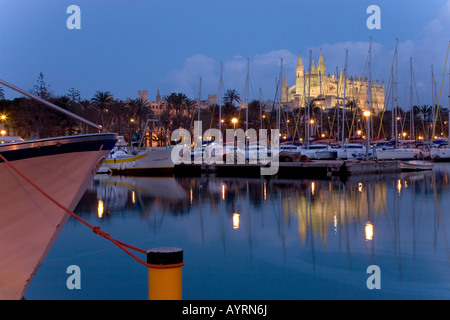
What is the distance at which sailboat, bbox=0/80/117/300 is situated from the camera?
315 inches

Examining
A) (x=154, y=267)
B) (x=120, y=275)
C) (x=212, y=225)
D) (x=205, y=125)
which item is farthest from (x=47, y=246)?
(x=205, y=125)

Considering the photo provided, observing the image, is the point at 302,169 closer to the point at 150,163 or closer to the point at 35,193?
the point at 150,163

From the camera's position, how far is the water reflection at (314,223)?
10852 millimetres

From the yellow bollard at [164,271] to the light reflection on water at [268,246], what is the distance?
3.35m

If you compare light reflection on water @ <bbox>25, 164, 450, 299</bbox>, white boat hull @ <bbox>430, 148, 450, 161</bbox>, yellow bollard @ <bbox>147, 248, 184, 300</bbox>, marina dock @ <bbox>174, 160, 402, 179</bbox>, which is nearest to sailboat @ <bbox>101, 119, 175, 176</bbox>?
marina dock @ <bbox>174, 160, 402, 179</bbox>

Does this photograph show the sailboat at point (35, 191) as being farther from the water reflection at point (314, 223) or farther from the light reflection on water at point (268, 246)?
the water reflection at point (314, 223)

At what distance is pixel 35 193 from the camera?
8273 mm

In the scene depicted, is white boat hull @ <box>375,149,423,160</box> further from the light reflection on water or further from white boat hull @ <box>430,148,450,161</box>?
the light reflection on water

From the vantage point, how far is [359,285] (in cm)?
913

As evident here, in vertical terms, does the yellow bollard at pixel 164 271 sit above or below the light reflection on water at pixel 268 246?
above

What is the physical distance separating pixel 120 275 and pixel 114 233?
5323 millimetres

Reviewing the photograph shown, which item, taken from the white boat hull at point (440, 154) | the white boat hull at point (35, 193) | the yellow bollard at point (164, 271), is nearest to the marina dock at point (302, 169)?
the white boat hull at point (440, 154)

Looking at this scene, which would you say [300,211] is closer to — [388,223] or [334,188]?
[388,223]
